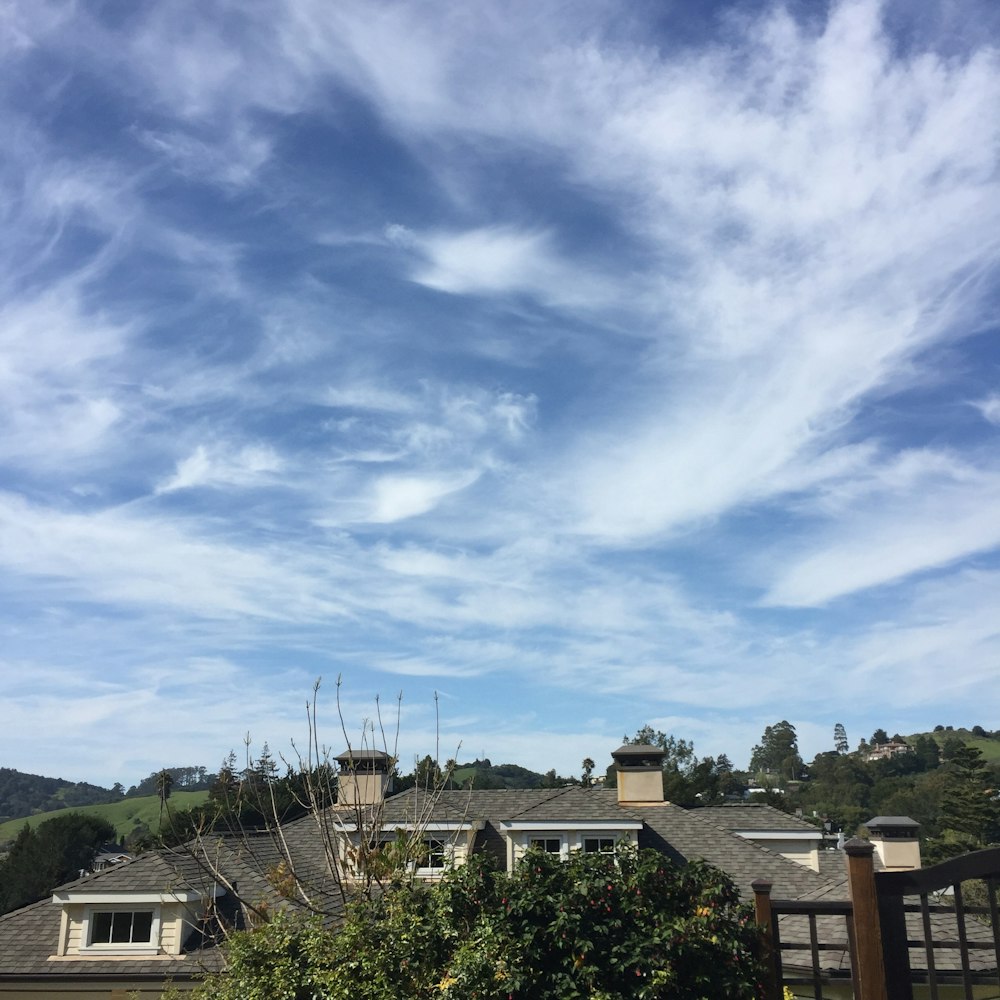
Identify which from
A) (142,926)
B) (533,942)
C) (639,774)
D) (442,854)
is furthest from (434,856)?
(533,942)

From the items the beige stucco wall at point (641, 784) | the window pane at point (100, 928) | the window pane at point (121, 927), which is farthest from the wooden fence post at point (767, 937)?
the beige stucco wall at point (641, 784)

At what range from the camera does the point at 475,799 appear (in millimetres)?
30000

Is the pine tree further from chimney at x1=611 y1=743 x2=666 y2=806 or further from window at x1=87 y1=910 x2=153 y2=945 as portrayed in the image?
window at x1=87 y1=910 x2=153 y2=945

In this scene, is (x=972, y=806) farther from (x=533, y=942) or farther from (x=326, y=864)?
(x=533, y=942)

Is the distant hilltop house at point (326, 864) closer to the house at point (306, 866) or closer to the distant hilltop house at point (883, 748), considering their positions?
the house at point (306, 866)

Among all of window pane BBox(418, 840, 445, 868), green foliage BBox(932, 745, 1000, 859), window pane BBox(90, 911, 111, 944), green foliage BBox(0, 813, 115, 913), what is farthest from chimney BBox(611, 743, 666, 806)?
green foliage BBox(932, 745, 1000, 859)

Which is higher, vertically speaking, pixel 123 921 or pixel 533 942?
pixel 533 942

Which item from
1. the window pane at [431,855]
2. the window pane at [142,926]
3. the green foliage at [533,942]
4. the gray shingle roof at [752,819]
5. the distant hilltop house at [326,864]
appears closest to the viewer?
the green foliage at [533,942]

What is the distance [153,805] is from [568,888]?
398 feet

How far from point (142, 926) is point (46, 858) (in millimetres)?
32371

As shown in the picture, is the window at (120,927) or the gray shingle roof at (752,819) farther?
the gray shingle roof at (752,819)

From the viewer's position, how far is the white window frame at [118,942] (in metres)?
19.1

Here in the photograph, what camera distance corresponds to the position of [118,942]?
19.3 metres

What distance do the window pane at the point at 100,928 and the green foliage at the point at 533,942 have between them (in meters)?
11.1
